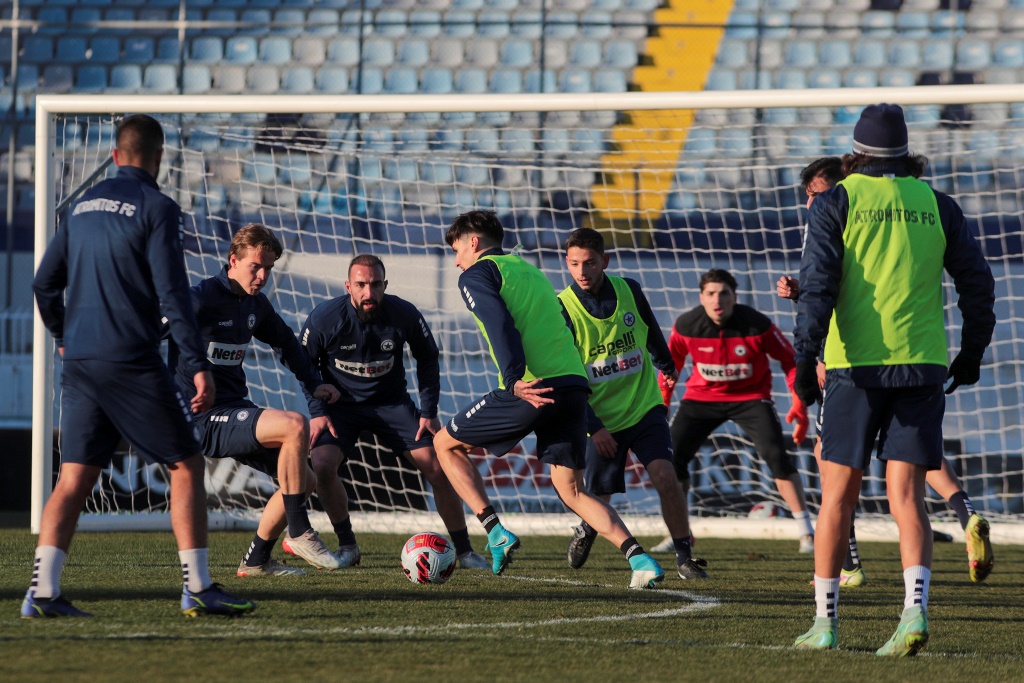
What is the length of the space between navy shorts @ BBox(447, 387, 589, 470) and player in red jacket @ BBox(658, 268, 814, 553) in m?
2.15

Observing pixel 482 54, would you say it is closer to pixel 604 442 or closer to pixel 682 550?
pixel 604 442

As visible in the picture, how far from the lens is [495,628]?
427 centimetres

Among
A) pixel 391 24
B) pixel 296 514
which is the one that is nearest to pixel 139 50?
pixel 391 24

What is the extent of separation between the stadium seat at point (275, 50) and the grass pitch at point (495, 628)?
10.4 metres

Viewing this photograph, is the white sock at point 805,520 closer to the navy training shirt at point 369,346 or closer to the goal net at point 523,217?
the goal net at point 523,217

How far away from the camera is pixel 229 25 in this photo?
620 inches

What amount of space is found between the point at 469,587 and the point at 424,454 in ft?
4.00

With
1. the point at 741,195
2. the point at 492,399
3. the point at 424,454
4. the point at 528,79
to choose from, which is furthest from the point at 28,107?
the point at 492,399

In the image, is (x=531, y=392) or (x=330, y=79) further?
(x=330, y=79)

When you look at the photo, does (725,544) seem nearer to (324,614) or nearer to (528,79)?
(324,614)

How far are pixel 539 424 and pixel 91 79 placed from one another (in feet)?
40.2

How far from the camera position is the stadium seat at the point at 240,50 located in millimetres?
16016

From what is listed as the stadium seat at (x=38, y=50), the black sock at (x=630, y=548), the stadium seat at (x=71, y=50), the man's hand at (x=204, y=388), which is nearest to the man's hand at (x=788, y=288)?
the black sock at (x=630, y=548)

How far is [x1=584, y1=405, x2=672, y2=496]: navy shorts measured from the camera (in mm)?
6496
